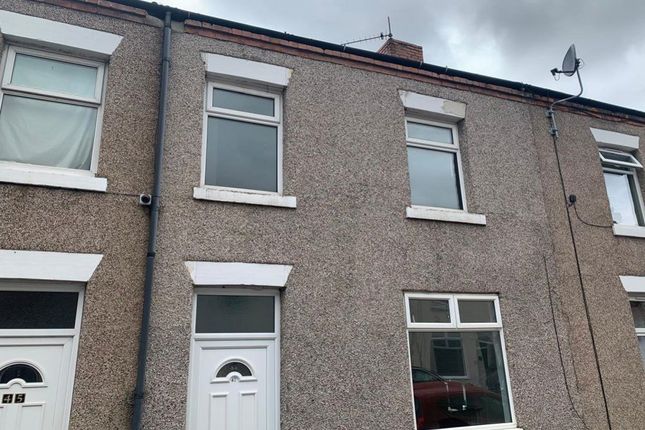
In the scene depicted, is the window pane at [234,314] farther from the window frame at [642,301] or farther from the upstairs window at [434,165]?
the window frame at [642,301]

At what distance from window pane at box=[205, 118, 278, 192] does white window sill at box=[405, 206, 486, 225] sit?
5.84 ft

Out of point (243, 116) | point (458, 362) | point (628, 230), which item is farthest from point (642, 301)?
point (243, 116)

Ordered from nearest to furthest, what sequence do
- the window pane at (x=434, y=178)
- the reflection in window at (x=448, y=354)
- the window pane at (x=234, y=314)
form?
1. the window pane at (x=234, y=314)
2. the reflection in window at (x=448, y=354)
3. the window pane at (x=434, y=178)

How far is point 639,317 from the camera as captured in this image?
23.0ft

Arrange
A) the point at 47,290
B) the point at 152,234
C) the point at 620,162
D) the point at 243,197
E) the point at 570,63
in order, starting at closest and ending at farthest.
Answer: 1. the point at 47,290
2. the point at 152,234
3. the point at 243,197
4. the point at 570,63
5. the point at 620,162

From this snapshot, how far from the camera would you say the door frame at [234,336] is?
459 cm

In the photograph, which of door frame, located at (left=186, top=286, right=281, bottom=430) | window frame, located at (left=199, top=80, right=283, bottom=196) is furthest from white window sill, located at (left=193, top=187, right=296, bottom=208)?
door frame, located at (left=186, top=286, right=281, bottom=430)

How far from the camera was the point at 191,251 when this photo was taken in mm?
4844

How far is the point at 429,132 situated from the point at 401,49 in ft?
5.75

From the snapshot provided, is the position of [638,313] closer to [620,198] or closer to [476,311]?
[620,198]

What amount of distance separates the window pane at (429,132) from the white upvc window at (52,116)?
4057 millimetres

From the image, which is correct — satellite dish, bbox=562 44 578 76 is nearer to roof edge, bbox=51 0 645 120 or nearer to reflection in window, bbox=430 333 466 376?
roof edge, bbox=51 0 645 120

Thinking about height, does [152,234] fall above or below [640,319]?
above

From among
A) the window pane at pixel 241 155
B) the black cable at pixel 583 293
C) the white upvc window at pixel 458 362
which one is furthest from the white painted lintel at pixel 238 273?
the black cable at pixel 583 293
